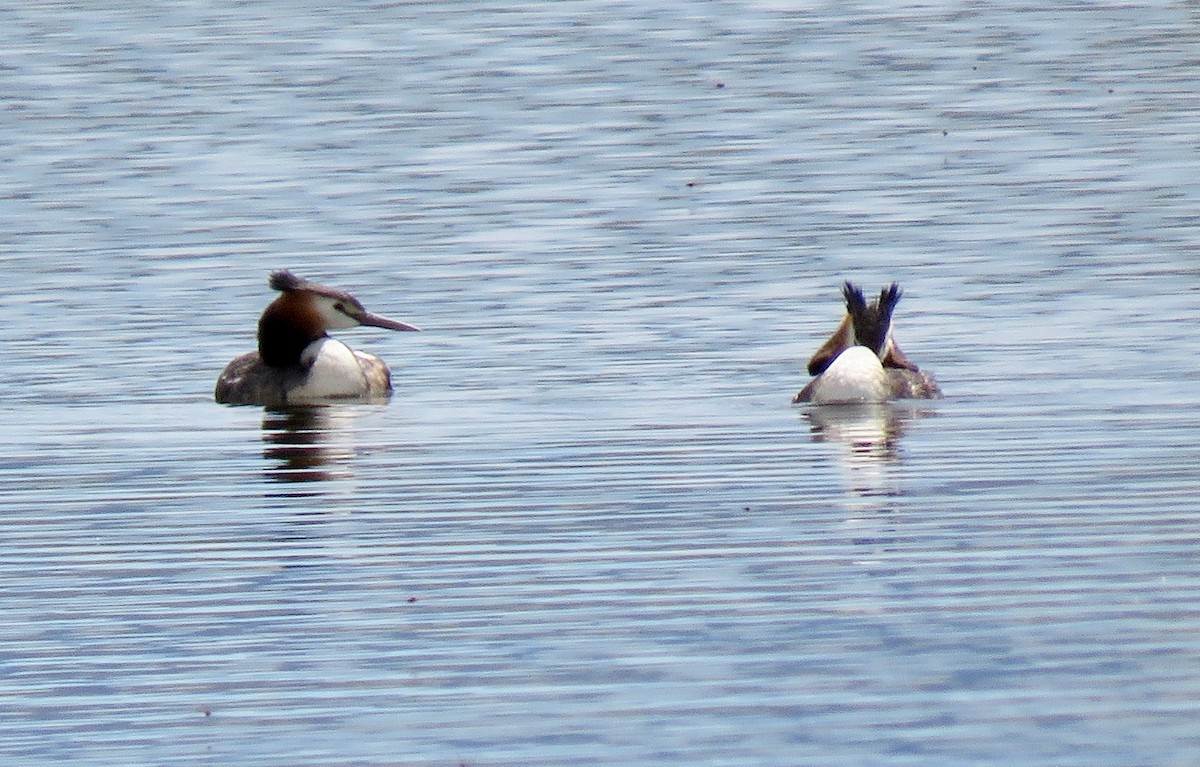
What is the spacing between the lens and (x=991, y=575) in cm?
991

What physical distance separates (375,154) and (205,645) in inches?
752

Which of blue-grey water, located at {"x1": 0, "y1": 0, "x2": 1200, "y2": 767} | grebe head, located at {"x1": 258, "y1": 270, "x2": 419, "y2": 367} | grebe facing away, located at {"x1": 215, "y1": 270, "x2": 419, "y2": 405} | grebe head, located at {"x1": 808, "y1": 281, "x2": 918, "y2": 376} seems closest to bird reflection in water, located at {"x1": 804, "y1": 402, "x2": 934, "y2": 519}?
blue-grey water, located at {"x1": 0, "y1": 0, "x2": 1200, "y2": 767}

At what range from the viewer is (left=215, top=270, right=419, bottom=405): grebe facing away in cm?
1695

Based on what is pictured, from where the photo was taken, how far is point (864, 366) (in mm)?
15680

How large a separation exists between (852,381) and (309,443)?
2.85 metres

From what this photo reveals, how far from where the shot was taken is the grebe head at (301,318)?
687 inches

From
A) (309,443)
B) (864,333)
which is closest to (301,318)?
(309,443)

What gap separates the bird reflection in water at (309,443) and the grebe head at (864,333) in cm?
263

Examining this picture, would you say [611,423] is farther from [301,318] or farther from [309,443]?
[301,318]

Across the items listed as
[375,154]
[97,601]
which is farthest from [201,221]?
[97,601]

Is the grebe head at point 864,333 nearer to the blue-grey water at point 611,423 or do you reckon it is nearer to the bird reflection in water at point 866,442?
the blue-grey water at point 611,423

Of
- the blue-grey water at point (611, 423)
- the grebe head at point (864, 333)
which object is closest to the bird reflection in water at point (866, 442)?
the blue-grey water at point (611, 423)

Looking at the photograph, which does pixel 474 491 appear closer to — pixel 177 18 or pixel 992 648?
pixel 992 648

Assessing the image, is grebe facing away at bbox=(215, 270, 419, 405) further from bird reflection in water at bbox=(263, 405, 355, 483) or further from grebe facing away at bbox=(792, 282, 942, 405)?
grebe facing away at bbox=(792, 282, 942, 405)
